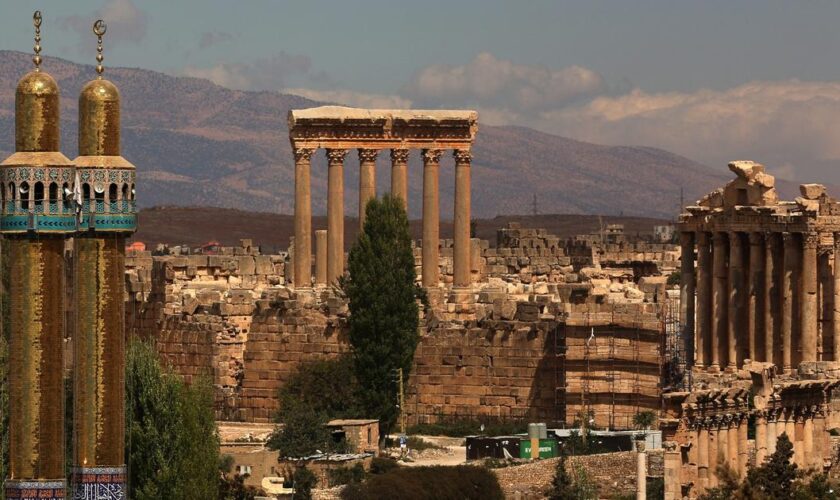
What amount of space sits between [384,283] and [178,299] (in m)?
8.67

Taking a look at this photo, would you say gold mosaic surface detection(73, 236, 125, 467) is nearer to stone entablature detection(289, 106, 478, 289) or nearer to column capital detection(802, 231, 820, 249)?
column capital detection(802, 231, 820, 249)

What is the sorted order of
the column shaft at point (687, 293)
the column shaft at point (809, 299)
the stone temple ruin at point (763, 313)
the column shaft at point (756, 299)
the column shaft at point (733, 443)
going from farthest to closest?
the column shaft at point (687, 293)
the column shaft at point (756, 299)
the column shaft at point (809, 299)
the stone temple ruin at point (763, 313)
the column shaft at point (733, 443)

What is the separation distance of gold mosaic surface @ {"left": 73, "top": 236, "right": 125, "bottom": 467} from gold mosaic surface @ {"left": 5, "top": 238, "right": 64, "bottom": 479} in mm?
994

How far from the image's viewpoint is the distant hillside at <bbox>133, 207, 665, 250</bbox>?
166450 mm

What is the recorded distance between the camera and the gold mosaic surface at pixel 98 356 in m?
41.1

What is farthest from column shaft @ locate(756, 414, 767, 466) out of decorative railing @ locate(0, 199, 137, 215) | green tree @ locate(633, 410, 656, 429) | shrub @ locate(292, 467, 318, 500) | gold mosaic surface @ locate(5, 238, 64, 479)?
gold mosaic surface @ locate(5, 238, 64, 479)

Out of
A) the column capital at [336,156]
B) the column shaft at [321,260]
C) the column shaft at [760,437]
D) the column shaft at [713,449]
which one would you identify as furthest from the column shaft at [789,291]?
the column shaft at [321,260]

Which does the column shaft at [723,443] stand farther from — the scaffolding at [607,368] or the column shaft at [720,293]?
the column shaft at [720,293]

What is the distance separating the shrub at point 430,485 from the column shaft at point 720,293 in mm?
9980

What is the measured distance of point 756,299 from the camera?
64.4m

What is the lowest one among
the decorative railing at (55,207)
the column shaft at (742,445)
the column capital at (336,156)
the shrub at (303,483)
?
the shrub at (303,483)

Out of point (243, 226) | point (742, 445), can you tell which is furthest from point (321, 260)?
point (243, 226)

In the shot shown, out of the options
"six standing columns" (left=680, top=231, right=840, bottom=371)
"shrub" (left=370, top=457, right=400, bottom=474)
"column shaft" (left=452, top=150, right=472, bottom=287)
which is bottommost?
"shrub" (left=370, top=457, right=400, bottom=474)

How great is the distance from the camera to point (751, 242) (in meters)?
64.0
